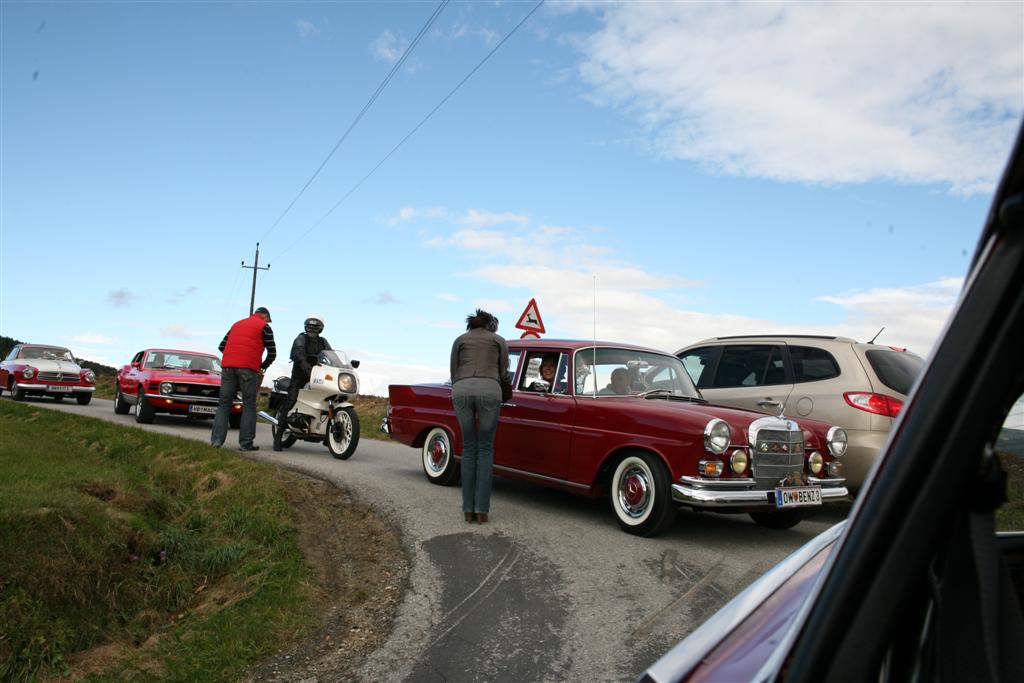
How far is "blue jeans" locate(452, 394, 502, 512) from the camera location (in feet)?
25.0

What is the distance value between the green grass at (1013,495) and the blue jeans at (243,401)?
35.7 ft

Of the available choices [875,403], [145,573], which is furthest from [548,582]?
[875,403]

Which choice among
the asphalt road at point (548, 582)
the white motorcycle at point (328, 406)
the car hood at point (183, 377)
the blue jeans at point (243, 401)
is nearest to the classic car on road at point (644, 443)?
the asphalt road at point (548, 582)

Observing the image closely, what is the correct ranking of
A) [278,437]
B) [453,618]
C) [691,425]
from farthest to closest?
[278,437], [691,425], [453,618]

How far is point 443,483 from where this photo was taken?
959 cm

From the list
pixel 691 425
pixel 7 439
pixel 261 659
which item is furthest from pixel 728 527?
pixel 7 439

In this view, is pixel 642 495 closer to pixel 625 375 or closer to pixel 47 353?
pixel 625 375

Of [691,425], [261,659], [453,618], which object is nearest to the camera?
[261,659]

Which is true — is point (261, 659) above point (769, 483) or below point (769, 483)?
below

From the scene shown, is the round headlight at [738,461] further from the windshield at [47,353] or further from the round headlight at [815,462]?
the windshield at [47,353]

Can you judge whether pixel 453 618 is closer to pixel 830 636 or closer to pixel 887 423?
pixel 830 636

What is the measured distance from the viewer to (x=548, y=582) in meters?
6.01

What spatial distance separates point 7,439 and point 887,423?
1112 centimetres

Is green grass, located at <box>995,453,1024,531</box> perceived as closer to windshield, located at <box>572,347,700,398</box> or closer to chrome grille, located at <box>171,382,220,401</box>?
windshield, located at <box>572,347,700,398</box>
